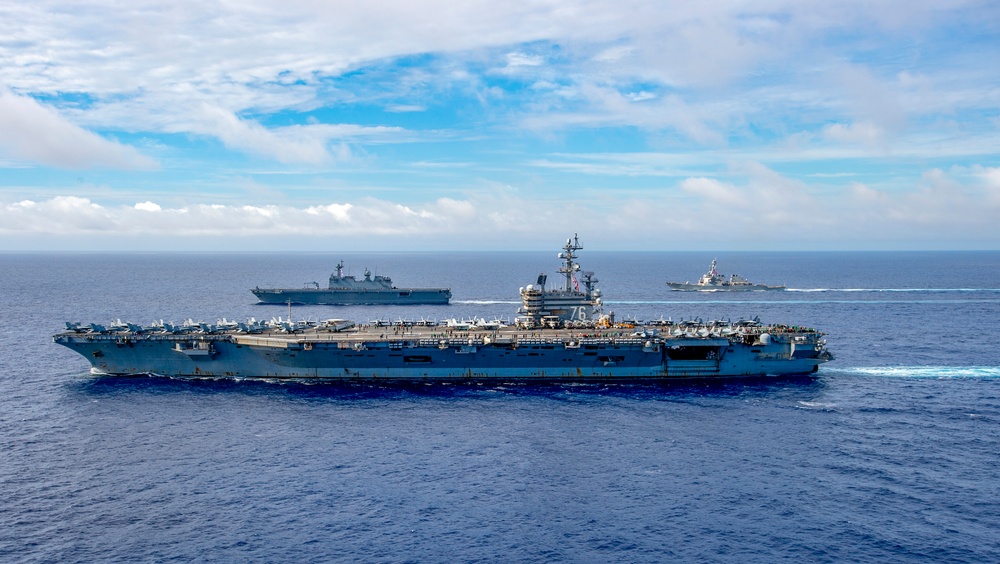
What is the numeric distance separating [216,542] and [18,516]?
8149 mm

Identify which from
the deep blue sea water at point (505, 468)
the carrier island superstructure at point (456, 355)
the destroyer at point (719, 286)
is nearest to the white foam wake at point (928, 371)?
the deep blue sea water at point (505, 468)

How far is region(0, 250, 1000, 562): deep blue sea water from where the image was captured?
24000 millimetres

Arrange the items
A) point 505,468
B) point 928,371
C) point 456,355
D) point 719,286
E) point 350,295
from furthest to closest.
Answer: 1. point 719,286
2. point 350,295
3. point 928,371
4. point 456,355
5. point 505,468

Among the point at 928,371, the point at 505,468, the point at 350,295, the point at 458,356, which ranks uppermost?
the point at 350,295

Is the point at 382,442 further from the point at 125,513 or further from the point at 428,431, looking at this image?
the point at 125,513

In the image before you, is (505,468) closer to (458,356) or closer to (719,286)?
(458,356)

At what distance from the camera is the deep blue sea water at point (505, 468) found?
2400 centimetres

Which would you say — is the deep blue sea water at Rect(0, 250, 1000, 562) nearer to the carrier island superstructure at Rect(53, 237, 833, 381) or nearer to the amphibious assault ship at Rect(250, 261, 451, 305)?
the carrier island superstructure at Rect(53, 237, 833, 381)

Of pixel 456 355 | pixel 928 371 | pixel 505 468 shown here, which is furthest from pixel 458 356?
pixel 928 371

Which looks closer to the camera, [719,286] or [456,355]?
[456,355]

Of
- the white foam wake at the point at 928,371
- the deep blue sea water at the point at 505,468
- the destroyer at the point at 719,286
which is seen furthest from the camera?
the destroyer at the point at 719,286

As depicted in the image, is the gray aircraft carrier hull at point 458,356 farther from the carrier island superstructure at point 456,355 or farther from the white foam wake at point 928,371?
the white foam wake at point 928,371

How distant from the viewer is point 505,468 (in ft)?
101

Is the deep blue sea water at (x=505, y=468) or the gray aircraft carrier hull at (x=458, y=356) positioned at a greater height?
the gray aircraft carrier hull at (x=458, y=356)
